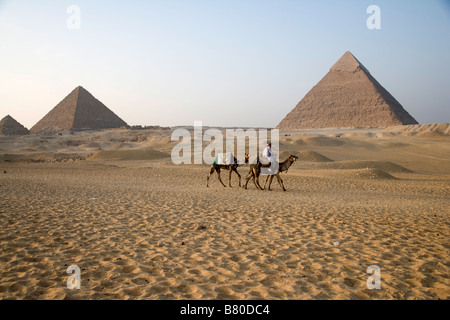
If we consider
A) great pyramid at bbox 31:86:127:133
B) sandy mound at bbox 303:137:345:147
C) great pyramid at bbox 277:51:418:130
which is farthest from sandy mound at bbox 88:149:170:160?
great pyramid at bbox 277:51:418:130

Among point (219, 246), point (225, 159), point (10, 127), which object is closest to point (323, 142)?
point (225, 159)

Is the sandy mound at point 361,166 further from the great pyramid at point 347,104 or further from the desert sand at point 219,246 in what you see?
the great pyramid at point 347,104

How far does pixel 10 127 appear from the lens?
7331cm

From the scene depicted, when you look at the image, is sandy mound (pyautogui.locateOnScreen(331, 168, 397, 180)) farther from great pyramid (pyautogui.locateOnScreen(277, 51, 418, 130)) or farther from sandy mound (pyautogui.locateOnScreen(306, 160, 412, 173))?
great pyramid (pyautogui.locateOnScreen(277, 51, 418, 130))

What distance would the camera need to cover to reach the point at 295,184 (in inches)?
579

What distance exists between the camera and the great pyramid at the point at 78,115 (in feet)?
285

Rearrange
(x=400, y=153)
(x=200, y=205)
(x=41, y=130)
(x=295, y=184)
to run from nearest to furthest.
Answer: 1. (x=200, y=205)
2. (x=295, y=184)
3. (x=400, y=153)
4. (x=41, y=130)

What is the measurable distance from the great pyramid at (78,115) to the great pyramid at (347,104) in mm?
83062

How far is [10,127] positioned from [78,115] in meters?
17.2

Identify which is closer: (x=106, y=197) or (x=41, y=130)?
(x=106, y=197)

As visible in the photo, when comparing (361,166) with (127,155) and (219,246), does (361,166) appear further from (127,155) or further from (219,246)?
(127,155)
